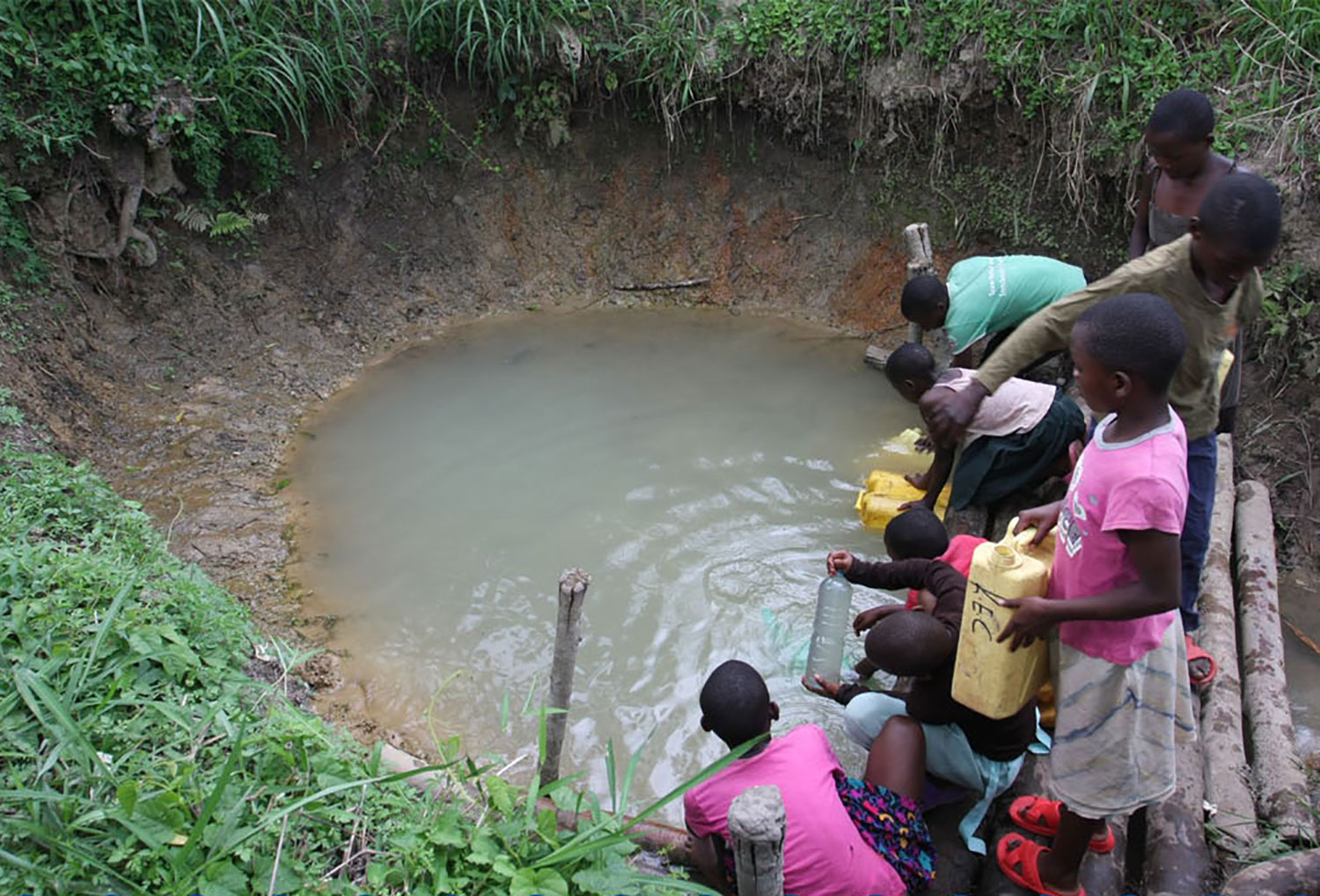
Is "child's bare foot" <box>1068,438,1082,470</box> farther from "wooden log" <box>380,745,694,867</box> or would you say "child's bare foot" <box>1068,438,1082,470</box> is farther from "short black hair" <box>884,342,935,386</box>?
"wooden log" <box>380,745,694,867</box>

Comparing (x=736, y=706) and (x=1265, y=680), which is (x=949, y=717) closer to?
(x=736, y=706)

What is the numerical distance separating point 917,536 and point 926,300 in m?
1.39

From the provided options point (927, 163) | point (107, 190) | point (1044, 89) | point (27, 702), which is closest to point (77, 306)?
point (107, 190)

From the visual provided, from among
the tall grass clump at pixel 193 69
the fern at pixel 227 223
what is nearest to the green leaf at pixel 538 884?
the tall grass clump at pixel 193 69

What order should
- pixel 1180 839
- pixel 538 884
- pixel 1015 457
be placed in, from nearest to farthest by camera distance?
pixel 538 884, pixel 1180 839, pixel 1015 457

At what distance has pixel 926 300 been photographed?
4.29 meters

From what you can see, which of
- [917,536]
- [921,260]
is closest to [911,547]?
[917,536]

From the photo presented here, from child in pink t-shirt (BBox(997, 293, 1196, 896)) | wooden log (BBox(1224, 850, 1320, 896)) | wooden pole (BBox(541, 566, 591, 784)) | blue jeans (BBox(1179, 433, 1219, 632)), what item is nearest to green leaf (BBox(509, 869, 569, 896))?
wooden pole (BBox(541, 566, 591, 784))

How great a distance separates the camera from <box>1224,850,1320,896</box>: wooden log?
2240mm

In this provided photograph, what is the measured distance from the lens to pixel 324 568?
457 cm

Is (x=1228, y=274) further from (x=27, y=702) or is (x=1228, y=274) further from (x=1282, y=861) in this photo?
(x=27, y=702)

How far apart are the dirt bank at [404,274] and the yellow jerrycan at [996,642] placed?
314 cm

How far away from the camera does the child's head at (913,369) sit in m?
3.91

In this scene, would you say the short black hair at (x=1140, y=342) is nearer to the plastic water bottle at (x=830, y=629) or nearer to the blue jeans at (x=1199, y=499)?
the blue jeans at (x=1199, y=499)
